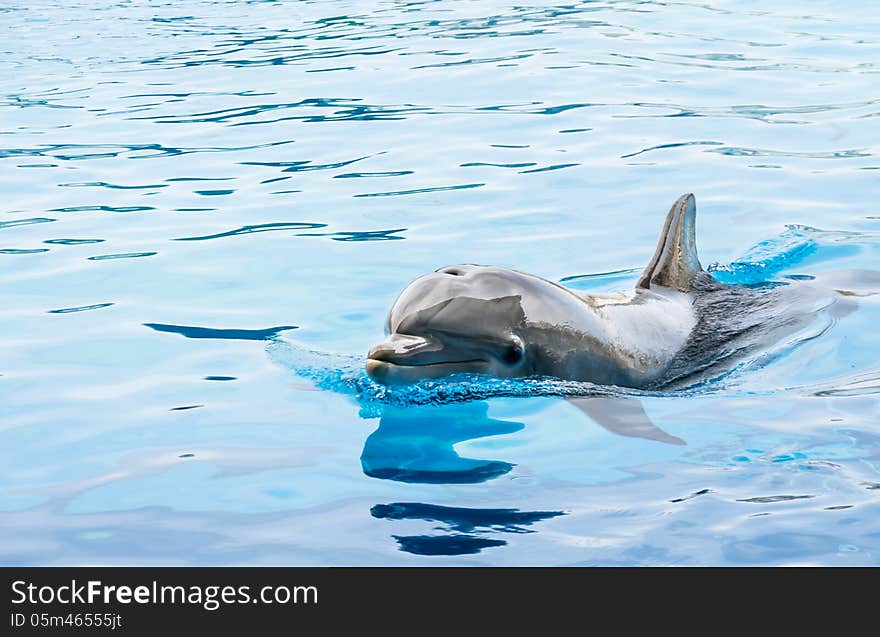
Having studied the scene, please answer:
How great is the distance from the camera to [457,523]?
4.92 metres

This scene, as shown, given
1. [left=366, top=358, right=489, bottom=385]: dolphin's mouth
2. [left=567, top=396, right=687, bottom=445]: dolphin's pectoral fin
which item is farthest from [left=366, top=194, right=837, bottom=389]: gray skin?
[left=567, top=396, right=687, bottom=445]: dolphin's pectoral fin

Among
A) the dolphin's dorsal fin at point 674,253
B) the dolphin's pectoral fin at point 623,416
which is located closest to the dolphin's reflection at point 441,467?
the dolphin's pectoral fin at point 623,416

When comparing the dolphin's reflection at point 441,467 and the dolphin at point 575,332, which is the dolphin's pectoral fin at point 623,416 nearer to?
the dolphin at point 575,332

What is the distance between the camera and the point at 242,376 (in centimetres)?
700

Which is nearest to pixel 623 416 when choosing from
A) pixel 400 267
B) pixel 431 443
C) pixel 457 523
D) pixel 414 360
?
pixel 431 443

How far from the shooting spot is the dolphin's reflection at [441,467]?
478 centimetres

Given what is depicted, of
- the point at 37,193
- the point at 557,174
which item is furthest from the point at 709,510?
the point at 37,193

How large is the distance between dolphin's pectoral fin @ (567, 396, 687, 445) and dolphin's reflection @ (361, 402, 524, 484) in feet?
1.17

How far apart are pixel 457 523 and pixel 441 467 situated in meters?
0.66

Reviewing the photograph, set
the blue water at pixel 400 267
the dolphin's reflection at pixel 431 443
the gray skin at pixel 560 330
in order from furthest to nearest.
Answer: the gray skin at pixel 560 330, the dolphin's reflection at pixel 431 443, the blue water at pixel 400 267

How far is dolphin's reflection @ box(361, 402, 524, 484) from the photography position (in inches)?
216

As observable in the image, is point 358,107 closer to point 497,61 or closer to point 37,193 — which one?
point 497,61

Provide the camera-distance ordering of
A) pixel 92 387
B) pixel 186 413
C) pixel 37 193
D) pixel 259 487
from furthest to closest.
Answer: pixel 37 193
pixel 92 387
pixel 186 413
pixel 259 487

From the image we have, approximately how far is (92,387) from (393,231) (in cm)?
376
